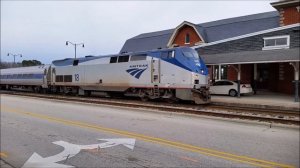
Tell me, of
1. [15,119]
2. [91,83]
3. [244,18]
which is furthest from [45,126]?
[244,18]

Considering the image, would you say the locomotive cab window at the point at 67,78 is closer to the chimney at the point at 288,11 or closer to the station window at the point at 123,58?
the station window at the point at 123,58

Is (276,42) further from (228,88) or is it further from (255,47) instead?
(228,88)

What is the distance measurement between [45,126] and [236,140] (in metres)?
6.48

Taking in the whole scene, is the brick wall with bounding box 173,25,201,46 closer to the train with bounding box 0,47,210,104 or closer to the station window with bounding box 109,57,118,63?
the train with bounding box 0,47,210,104

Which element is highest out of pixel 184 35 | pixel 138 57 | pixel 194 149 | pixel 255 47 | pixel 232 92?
pixel 184 35

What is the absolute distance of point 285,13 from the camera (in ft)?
107

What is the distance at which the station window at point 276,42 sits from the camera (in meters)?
26.6

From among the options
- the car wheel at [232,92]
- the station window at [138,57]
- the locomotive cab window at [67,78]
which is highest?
the station window at [138,57]

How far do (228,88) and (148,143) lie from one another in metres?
20.6

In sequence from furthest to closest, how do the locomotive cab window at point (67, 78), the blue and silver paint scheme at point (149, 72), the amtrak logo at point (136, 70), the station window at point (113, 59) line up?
the locomotive cab window at point (67, 78) < the station window at point (113, 59) < the amtrak logo at point (136, 70) < the blue and silver paint scheme at point (149, 72)

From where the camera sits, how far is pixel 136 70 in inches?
884

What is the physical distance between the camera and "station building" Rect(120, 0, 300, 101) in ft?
84.8

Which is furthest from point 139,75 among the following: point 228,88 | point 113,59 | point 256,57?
point 228,88

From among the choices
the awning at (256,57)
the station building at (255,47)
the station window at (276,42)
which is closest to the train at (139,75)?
the awning at (256,57)
